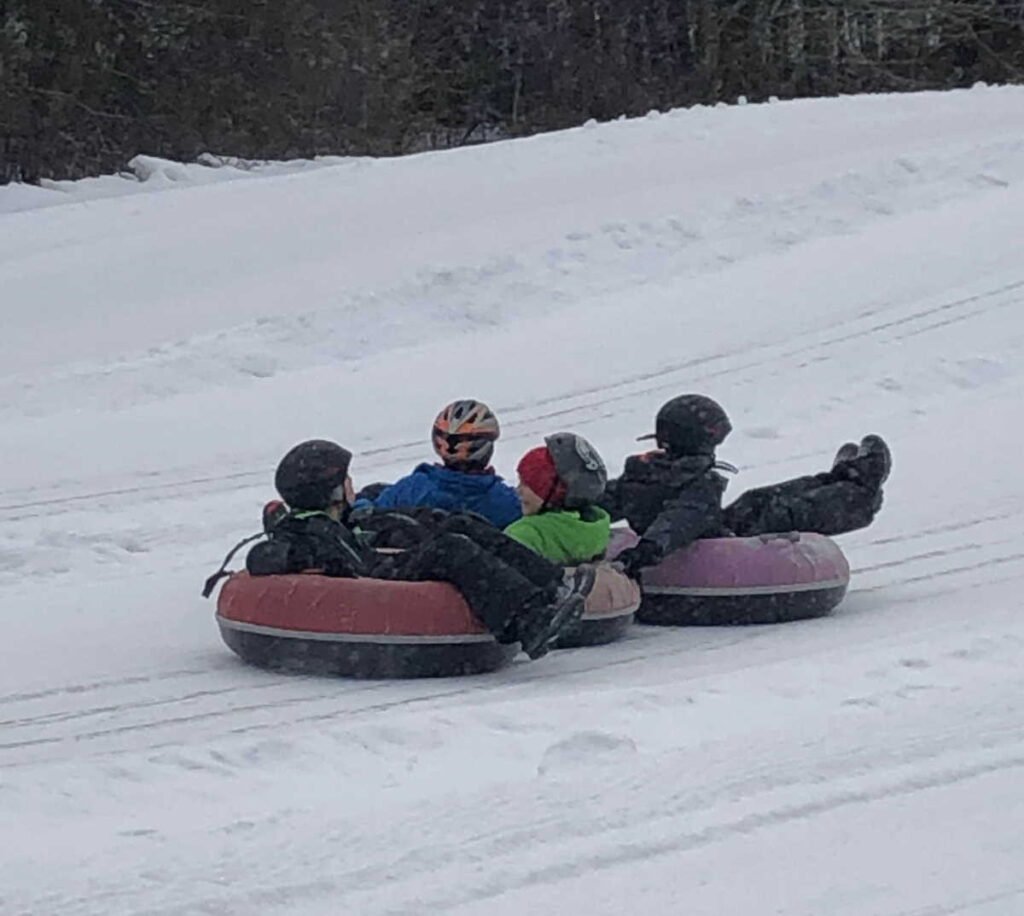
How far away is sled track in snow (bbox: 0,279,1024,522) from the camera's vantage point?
10.1 m

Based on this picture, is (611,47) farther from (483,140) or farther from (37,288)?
(37,288)

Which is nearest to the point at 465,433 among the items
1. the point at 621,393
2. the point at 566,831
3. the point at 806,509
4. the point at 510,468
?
the point at 806,509

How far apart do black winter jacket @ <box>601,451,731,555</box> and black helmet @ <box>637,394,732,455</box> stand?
1.8 inches

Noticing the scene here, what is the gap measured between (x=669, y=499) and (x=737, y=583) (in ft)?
1.38

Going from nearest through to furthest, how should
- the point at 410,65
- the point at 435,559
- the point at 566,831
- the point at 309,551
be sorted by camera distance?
1. the point at 566,831
2. the point at 435,559
3. the point at 309,551
4. the point at 410,65

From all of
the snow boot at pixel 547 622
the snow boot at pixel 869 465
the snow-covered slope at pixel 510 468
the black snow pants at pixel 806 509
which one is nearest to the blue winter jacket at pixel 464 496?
the snow-covered slope at pixel 510 468

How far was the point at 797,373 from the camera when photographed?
498 inches

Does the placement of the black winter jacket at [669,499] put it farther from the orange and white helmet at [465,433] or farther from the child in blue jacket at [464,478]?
the orange and white helmet at [465,433]

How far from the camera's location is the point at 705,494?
7887mm

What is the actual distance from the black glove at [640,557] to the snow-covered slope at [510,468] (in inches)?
10.3

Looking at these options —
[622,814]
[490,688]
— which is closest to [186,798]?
[622,814]

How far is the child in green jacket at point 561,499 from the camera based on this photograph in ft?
24.3

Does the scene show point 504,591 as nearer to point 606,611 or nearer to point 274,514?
point 606,611

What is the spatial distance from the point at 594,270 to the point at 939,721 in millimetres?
8506
